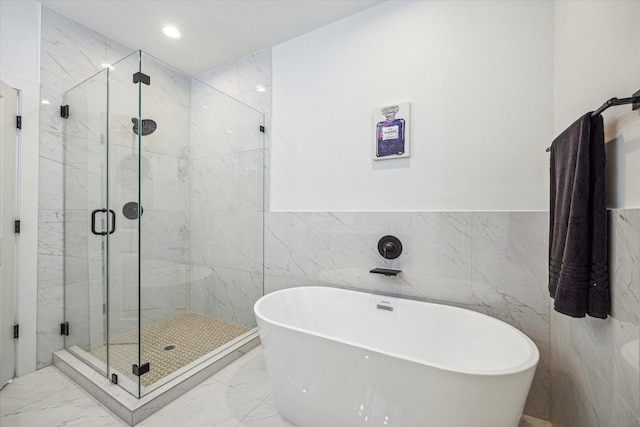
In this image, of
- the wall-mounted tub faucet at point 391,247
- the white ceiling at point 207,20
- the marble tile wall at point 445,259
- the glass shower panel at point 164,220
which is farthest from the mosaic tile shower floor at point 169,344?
the white ceiling at point 207,20

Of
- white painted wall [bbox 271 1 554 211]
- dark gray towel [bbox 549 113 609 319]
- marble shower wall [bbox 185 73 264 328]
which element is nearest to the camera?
dark gray towel [bbox 549 113 609 319]

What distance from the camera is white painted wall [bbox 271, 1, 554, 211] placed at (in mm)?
1683

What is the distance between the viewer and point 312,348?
1371 millimetres

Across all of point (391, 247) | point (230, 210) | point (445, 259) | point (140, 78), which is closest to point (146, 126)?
point (140, 78)

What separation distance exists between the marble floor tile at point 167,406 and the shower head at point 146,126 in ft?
5.75

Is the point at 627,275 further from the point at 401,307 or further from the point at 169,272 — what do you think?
the point at 169,272

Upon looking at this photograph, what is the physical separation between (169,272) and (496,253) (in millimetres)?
2482

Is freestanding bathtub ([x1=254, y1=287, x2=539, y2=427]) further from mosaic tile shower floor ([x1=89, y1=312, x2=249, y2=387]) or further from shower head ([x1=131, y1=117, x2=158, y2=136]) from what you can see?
shower head ([x1=131, y1=117, x2=158, y2=136])

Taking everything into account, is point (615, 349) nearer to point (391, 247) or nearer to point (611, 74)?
point (611, 74)

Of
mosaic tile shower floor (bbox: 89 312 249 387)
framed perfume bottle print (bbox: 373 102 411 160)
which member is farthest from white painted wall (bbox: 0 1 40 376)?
framed perfume bottle print (bbox: 373 102 411 160)

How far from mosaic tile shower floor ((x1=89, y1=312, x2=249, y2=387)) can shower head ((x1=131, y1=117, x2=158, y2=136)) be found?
4.44 ft

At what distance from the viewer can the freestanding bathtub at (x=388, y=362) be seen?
1078 mm

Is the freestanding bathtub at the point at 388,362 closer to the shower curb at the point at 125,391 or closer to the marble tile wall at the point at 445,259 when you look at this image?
the marble tile wall at the point at 445,259

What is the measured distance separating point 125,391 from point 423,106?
2.71 meters
